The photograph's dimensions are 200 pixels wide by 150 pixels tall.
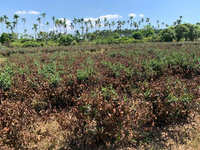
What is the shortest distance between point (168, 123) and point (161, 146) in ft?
2.35

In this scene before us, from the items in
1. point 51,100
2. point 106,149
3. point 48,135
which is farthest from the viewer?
point 51,100

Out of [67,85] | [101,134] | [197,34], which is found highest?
[197,34]

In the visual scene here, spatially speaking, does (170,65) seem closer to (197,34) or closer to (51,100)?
(51,100)

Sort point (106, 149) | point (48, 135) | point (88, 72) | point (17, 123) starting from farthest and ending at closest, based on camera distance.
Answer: point (88, 72)
point (48, 135)
point (106, 149)
point (17, 123)

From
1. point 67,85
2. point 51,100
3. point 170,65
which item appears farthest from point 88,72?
point 170,65

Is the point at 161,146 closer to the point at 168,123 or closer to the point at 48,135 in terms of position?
the point at 168,123

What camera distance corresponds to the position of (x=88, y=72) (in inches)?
193

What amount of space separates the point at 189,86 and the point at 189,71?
2624mm

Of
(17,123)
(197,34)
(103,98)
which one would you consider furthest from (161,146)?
(197,34)

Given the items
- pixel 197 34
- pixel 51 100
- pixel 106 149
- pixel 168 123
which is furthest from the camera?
pixel 197 34

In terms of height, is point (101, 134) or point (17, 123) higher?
point (17, 123)

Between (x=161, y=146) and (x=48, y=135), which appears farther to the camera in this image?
(x=48, y=135)

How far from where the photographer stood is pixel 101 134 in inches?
107

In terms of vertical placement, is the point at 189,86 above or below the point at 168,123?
above
